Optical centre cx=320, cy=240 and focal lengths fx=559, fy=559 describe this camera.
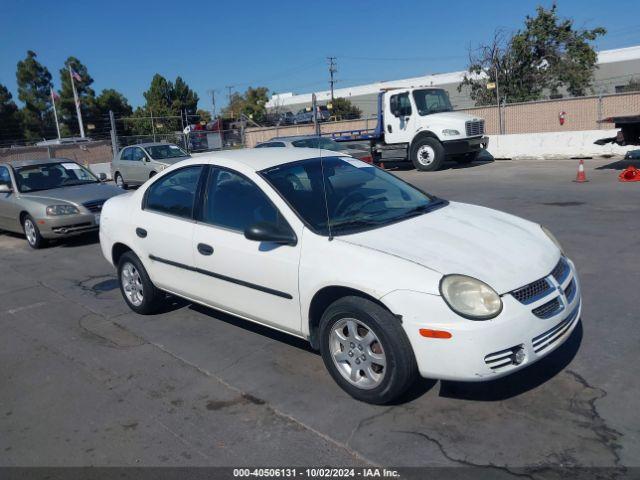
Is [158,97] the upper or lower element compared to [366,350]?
upper

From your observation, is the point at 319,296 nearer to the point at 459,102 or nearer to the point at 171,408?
the point at 171,408

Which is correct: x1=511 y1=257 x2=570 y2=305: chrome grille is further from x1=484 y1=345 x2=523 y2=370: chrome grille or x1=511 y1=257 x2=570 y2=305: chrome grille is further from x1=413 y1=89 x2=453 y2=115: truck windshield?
x1=413 y1=89 x2=453 y2=115: truck windshield

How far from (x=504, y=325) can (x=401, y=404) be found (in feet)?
2.89

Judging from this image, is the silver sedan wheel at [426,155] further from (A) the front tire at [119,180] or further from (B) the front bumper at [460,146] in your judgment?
(A) the front tire at [119,180]

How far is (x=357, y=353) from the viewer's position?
11.8 ft

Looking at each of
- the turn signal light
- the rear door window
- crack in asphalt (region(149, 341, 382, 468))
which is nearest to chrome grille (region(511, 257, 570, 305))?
the turn signal light

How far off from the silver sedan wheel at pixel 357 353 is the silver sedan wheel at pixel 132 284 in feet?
8.50

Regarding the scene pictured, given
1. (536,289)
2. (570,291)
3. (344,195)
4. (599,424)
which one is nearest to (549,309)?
(536,289)

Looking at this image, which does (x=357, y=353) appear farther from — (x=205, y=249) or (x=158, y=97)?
(x=158, y=97)

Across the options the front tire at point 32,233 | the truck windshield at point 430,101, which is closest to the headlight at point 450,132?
the truck windshield at point 430,101

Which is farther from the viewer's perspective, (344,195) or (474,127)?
(474,127)

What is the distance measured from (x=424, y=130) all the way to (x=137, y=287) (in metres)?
13.9

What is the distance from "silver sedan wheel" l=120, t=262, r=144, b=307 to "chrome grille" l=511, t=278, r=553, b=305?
363 cm

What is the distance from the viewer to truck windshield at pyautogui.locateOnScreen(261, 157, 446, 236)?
404 centimetres
